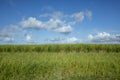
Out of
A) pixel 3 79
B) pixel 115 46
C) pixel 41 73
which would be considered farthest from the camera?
pixel 115 46

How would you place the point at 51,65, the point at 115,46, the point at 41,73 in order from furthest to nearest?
the point at 115,46, the point at 51,65, the point at 41,73

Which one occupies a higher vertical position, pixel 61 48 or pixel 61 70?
pixel 61 48

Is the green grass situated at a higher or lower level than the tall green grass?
lower

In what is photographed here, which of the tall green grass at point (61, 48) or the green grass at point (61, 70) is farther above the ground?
the tall green grass at point (61, 48)

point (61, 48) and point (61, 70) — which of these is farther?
point (61, 48)

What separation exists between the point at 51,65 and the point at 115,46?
19086mm

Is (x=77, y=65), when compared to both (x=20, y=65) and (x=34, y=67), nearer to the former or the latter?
(x=34, y=67)

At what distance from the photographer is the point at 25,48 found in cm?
3053

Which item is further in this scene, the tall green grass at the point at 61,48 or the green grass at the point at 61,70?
the tall green grass at the point at 61,48

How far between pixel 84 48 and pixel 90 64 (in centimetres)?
1687

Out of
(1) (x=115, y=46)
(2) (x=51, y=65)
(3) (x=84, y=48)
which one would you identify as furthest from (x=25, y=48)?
(2) (x=51, y=65)

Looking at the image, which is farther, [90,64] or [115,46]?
[115,46]

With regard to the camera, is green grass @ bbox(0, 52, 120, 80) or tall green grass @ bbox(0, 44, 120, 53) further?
tall green grass @ bbox(0, 44, 120, 53)

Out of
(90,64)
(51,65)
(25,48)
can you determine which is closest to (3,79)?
(51,65)
